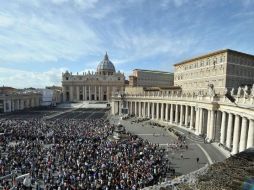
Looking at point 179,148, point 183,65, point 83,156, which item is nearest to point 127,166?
point 83,156

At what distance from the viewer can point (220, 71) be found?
6531 cm

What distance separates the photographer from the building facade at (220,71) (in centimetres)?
6347

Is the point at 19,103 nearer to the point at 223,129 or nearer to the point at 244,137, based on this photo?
the point at 223,129

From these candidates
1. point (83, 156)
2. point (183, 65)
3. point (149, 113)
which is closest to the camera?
point (83, 156)

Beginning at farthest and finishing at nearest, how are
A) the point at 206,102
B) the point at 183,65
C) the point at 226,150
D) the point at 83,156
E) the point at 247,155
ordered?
the point at 183,65
the point at 206,102
the point at 226,150
the point at 83,156
the point at 247,155

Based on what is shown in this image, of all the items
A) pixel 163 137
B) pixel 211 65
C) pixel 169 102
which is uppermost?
pixel 211 65

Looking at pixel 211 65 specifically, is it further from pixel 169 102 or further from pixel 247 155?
pixel 247 155

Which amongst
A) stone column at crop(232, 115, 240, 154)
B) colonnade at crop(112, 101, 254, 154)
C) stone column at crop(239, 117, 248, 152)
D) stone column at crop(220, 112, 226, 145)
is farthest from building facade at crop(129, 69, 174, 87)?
stone column at crop(239, 117, 248, 152)

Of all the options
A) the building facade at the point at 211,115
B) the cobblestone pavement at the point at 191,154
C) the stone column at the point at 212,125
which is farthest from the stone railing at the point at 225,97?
the cobblestone pavement at the point at 191,154

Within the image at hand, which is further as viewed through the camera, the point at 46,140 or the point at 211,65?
the point at 211,65

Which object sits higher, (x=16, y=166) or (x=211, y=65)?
(x=211, y=65)

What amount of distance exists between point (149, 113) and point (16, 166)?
5973 centimetres

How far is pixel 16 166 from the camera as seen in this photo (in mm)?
26094

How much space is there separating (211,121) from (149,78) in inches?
4250
